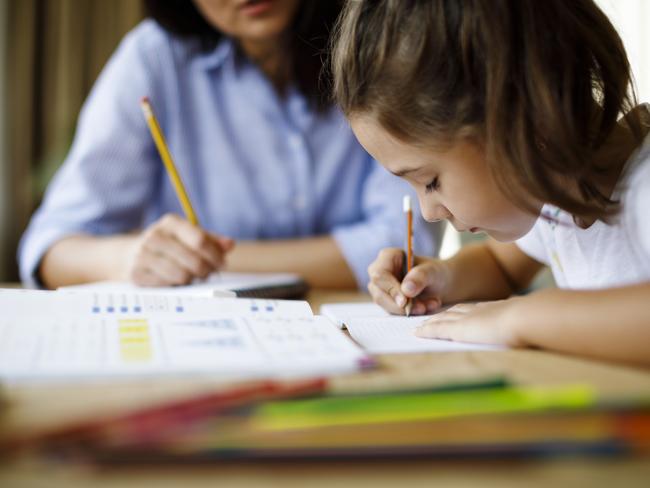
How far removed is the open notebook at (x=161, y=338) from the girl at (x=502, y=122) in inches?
6.0

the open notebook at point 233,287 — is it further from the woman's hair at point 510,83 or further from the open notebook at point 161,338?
the woman's hair at point 510,83

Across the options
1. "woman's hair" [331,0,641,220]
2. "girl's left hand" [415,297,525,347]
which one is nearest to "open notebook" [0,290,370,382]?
"girl's left hand" [415,297,525,347]

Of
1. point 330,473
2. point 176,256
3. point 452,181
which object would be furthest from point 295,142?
point 330,473

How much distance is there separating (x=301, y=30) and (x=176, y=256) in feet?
1.87

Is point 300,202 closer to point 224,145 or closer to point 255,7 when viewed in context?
point 224,145

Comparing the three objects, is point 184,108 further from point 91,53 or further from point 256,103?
point 91,53

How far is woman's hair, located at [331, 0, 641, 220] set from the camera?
0.70 meters

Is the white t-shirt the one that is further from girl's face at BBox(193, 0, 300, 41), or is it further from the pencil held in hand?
girl's face at BBox(193, 0, 300, 41)

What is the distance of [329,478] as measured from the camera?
1.08ft

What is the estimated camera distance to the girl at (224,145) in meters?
1.36

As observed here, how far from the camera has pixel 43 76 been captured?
8.30 ft

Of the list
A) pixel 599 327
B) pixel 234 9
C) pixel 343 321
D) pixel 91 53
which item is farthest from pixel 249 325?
pixel 91 53

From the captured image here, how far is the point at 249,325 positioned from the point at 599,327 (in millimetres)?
300

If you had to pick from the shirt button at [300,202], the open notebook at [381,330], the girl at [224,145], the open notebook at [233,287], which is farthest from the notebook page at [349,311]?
the shirt button at [300,202]
